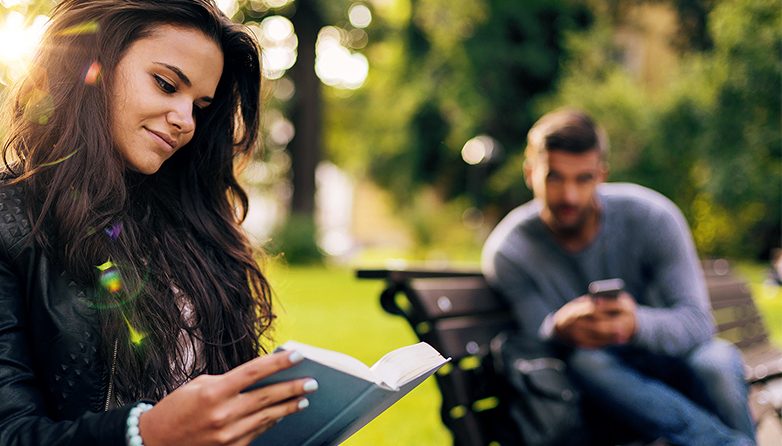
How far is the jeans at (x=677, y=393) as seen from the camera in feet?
11.4

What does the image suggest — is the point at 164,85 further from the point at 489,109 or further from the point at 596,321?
the point at 489,109

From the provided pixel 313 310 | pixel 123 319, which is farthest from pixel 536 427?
pixel 313 310

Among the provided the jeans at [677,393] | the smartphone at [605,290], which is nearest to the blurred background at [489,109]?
the jeans at [677,393]

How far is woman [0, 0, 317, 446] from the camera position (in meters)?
1.62

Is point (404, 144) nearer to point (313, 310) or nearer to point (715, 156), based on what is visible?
point (715, 156)

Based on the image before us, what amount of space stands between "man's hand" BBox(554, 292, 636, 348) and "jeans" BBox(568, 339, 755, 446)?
5.3 inches

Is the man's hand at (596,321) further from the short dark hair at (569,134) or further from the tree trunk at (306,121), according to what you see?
the tree trunk at (306,121)

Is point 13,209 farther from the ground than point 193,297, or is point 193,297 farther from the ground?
point 13,209

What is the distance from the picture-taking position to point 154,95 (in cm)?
205

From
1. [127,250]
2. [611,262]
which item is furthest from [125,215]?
[611,262]

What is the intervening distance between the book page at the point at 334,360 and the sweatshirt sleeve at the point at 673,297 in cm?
226

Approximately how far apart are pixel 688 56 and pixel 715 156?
339 inches

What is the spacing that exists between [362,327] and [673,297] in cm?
746

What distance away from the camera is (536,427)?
3482 mm
